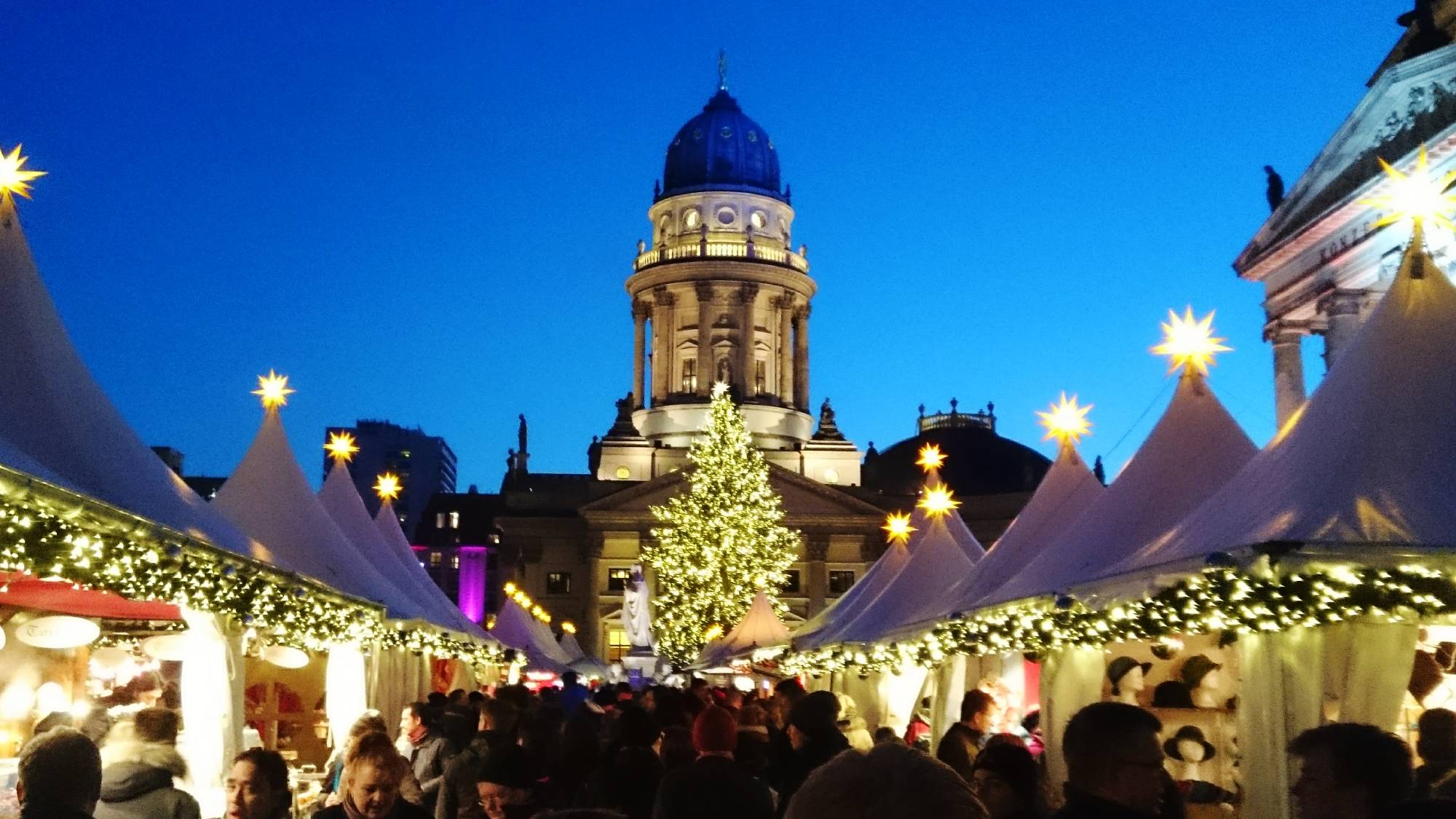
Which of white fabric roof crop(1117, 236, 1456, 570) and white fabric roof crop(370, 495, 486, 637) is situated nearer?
white fabric roof crop(1117, 236, 1456, 570)

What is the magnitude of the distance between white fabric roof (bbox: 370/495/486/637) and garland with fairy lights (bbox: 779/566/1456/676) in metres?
10.2

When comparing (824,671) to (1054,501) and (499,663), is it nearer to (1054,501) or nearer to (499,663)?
(1054,501)

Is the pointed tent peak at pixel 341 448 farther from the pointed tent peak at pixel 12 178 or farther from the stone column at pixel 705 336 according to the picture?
the stone column at pixel 705 336

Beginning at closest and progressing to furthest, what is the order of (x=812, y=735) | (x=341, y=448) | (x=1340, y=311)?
(x=812, y=735)
(x=341, y=448)
(x=1340, y=311)

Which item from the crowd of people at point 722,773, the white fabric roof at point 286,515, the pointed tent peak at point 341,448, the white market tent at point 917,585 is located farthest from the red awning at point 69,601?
the white market tent at point 917,585

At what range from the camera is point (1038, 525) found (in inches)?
648

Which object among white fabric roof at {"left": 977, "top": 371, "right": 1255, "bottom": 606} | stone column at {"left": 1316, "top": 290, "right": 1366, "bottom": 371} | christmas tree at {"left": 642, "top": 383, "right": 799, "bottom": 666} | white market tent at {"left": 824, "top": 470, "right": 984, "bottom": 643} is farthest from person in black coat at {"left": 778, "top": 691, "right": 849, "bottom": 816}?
christmas tree at {"left": 642, "top": 383, "right": 799, "bottom": 666}

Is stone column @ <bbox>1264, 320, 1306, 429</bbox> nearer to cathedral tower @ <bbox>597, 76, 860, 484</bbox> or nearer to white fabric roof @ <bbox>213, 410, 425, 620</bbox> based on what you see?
white fabric roof @ <bbox>213, 410, 425, 620</bbox>

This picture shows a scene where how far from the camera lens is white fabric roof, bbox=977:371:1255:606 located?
39.8ft

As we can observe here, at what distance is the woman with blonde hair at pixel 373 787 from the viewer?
20.7 ft

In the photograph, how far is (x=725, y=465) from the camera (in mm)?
59719

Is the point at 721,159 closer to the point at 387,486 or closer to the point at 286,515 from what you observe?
the point at 387,486

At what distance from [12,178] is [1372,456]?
9112 mm

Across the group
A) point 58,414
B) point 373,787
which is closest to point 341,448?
point 58,414
